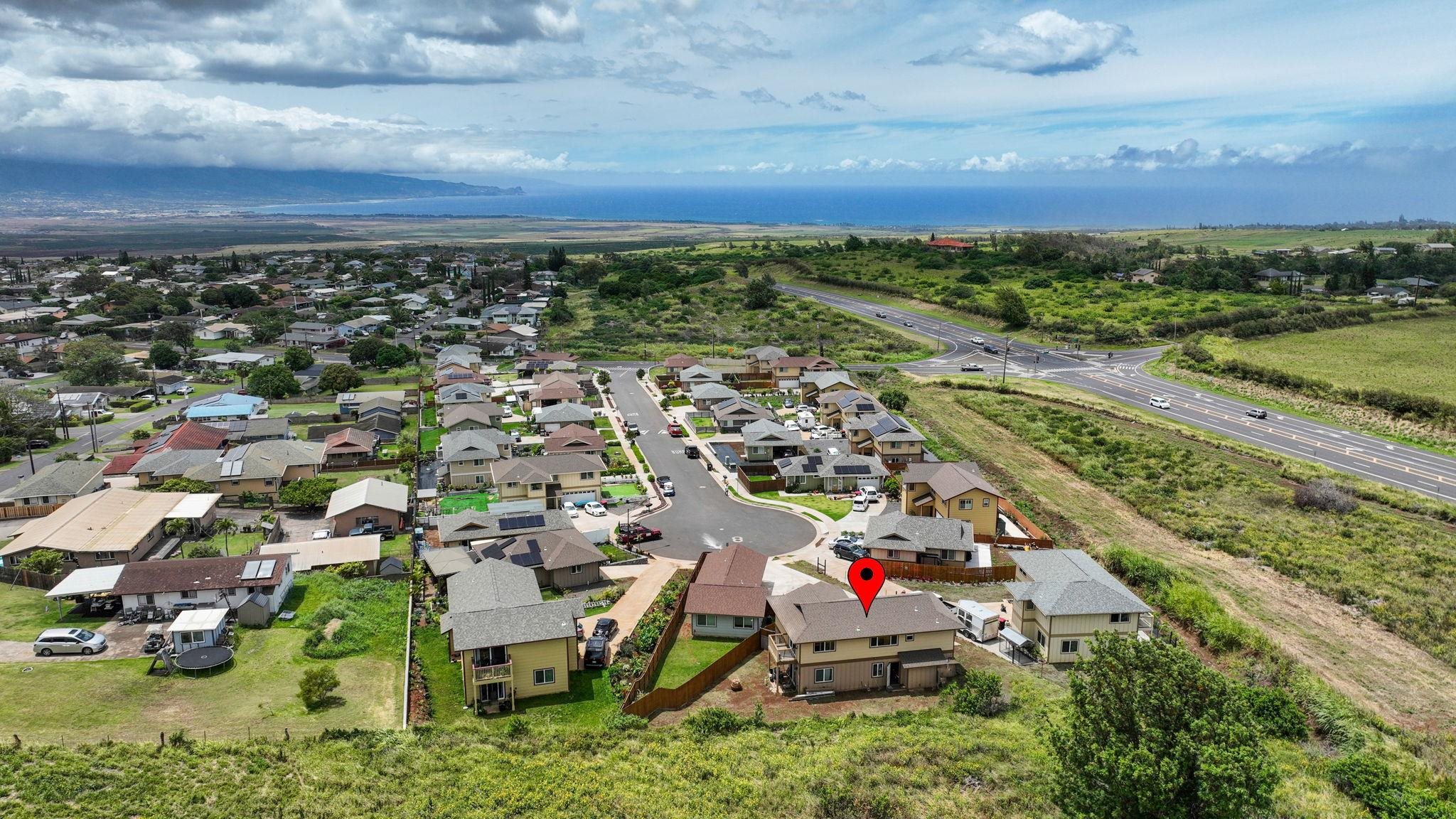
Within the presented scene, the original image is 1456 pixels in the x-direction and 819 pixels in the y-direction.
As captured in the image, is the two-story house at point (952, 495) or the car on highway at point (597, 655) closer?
the car on highway at point (597, 655)

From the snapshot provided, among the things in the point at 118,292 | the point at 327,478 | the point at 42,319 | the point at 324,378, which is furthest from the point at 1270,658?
the point at 118,292

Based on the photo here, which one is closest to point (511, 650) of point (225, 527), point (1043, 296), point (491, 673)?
point (491, 673)

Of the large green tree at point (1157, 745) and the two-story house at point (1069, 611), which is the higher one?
the large green tree at point (1157, 745)

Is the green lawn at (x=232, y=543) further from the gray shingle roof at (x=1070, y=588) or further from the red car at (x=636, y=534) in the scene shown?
the gray shingle roof at (x=1070, y=588)

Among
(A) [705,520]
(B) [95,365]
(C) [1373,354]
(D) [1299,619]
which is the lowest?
(A) [705,520]

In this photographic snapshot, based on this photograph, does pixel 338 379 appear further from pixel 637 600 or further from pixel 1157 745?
pixel 1157 745

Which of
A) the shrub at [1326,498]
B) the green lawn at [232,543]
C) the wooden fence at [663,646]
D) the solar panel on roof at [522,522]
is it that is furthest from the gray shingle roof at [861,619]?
the shrub at [1326,498]

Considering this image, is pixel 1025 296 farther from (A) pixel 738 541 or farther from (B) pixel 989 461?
(A) pixel 738 541
